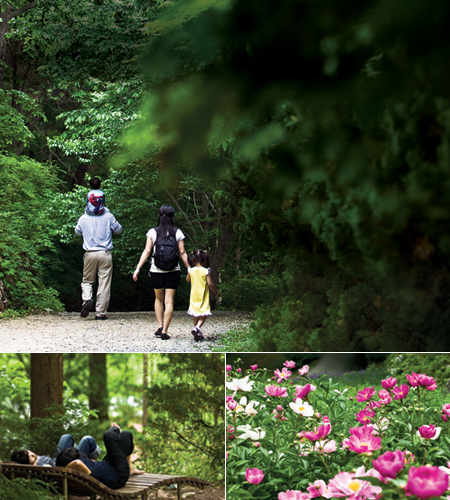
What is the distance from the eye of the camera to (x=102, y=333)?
677 centimetres

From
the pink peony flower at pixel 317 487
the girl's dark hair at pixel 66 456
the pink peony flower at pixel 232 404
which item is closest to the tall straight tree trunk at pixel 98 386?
the girl's dark hair at pixel 66 456

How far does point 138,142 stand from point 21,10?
9.50 meters

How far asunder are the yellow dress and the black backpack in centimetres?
28

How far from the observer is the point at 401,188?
265 centimetres

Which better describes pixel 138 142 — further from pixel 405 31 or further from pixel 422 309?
pixel 422 309

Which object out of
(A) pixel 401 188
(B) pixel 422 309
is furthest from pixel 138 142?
(B) pixel 422 309

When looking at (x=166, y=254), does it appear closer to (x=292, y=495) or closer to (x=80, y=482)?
(x=80, y=482)

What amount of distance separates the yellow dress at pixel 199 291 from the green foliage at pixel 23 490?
272cm

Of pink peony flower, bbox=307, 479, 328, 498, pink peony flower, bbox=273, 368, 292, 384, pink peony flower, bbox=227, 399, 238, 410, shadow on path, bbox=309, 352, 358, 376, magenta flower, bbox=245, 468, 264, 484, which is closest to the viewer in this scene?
pink peony flower, bbox=307, 479, 328, 498

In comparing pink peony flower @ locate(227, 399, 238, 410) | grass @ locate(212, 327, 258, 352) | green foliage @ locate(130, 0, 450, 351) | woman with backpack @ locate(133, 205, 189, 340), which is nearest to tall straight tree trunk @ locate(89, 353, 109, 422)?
woman with backpack @ locate(133, 205, 189, 340)

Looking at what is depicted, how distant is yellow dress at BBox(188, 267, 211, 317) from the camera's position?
6297 mm

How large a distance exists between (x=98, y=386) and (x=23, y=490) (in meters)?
5.48

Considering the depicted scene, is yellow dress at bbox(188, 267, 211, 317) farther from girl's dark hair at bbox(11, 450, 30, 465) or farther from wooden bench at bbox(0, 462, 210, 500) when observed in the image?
girl's dark hair at bbox(11, 450, 30, 465)

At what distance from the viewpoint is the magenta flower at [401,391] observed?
2.77 m
